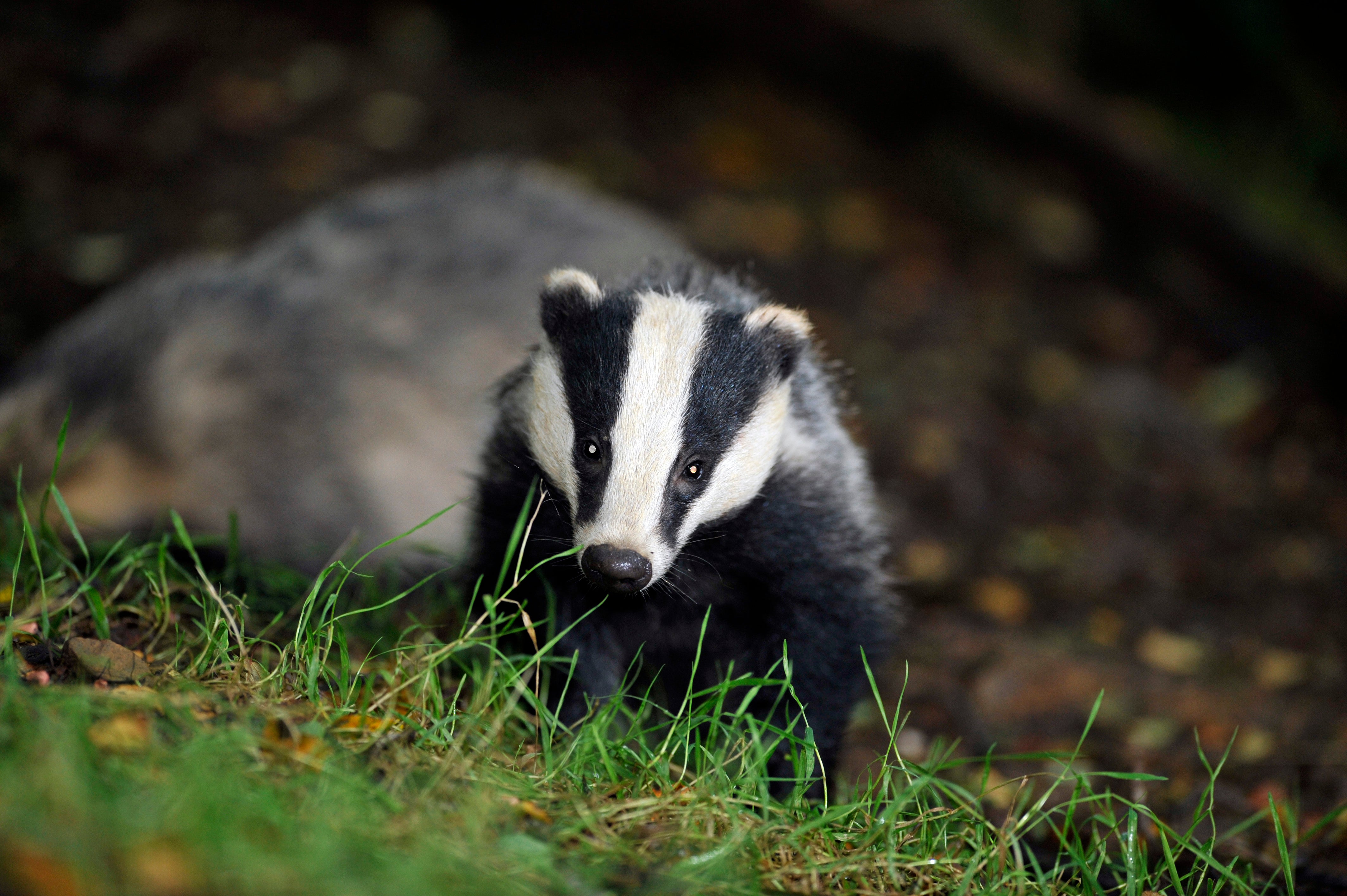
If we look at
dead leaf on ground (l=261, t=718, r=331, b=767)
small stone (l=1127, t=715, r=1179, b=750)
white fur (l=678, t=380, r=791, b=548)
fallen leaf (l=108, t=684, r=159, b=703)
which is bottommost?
small stone (l=1127, t=715, r=1179, b=750)

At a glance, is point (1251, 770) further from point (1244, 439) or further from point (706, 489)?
point (1244, 439)

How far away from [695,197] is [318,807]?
5.05 m

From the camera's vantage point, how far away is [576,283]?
2420 mm

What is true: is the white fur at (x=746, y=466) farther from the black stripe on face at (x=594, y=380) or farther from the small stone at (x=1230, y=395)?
the small stone at (x=1230, y=395)


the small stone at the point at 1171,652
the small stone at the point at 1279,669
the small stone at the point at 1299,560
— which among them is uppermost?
the small stone at the point at 1299,560

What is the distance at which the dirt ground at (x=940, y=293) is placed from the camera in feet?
12.7

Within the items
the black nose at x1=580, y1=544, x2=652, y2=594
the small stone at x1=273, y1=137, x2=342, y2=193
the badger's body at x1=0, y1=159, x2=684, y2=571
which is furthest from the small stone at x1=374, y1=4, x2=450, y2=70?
the black nose at x1=580, y1=544, x2=652, y2=594

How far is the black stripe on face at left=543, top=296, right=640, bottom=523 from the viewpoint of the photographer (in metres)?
2.23

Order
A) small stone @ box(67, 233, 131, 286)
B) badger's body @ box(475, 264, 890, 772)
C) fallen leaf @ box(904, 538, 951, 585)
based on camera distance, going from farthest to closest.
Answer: small stone @ box(67, 233, 131, 286) → fallen leaf @ box(904, 538, 951, 585) → badger's body @ box(475, 264, 890, 772)

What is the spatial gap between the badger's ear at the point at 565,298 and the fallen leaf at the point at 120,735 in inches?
46.0

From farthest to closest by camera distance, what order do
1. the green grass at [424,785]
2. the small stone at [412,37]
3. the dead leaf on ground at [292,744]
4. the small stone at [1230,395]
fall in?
the small stone at [412,37] → the small stone at [1230,395] → the dead leaf on ground at [292,744] → the green grass at [424,785]

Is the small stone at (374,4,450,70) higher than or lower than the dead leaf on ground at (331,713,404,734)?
higher

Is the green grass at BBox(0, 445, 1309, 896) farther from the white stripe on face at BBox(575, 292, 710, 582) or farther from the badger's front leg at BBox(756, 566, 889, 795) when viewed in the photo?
the white stripe on face at BBox(575, 292, 710, 582)

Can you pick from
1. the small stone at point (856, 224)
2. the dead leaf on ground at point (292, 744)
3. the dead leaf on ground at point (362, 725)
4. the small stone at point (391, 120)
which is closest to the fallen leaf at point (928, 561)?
the small stone at point (856, 224)
